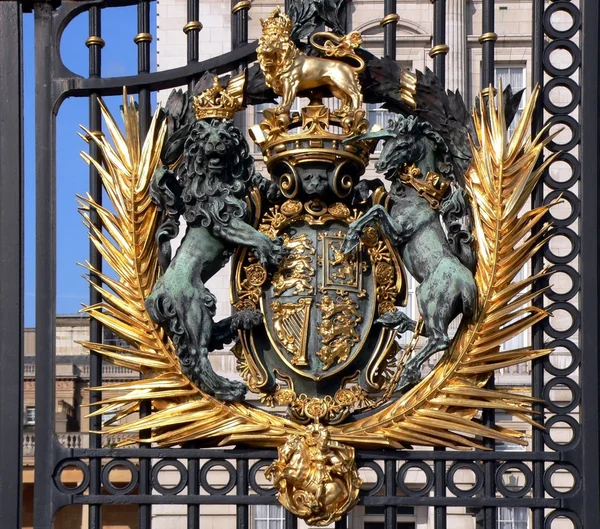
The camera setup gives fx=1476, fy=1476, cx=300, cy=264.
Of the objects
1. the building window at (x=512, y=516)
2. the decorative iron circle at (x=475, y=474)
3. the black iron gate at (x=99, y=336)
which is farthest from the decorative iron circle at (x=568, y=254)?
the building window at (x=512, y=516)

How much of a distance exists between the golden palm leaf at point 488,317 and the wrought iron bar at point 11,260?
5.73 ft

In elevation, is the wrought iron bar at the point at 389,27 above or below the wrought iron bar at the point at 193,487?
above

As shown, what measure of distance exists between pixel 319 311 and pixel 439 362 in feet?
2.33

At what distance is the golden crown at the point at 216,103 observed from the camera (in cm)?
806

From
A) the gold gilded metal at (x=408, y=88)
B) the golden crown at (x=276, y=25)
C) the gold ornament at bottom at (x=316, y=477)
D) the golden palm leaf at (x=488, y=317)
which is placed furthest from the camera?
the gold gilded metal at (x=408, y=88)

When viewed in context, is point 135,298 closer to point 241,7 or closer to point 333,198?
point 333,198

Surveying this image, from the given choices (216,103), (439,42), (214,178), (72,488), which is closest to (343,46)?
(439,42)

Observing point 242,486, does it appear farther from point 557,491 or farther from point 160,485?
point 557,491

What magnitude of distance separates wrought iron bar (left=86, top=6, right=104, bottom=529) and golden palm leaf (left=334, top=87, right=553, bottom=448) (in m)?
1.33

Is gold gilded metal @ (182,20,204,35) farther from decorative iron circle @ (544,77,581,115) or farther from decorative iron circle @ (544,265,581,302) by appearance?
decorative iron circle @ (544,265,581,302)

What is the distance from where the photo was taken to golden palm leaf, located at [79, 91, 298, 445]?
7.84 m

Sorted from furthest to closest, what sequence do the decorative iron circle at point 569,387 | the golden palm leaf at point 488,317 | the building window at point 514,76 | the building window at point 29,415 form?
the building window at point 29,415
the building window at point 514,76
the decorative iron circle at point 569,387
the golden palm leaf at point 488,317

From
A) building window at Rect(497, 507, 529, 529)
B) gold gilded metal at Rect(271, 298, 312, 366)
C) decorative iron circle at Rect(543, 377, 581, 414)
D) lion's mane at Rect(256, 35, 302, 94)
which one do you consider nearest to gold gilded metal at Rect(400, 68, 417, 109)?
lion's mane at Rect(256, 35, 302, 94)

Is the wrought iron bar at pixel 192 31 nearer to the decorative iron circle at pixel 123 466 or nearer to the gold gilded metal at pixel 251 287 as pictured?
the gold gilded metal at pixel 251 287
